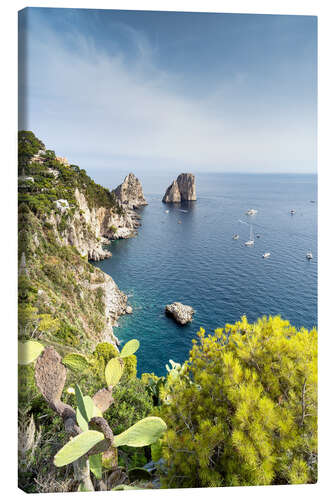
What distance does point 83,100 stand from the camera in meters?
4.27

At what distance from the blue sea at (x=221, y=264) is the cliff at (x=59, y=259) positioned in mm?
1333

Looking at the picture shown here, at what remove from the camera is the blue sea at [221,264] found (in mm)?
4621

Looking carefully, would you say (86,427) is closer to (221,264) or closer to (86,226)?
(221,264)

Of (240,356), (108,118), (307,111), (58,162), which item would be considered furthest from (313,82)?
(58,162)

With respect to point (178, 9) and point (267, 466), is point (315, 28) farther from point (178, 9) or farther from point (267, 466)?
point (267, 466)

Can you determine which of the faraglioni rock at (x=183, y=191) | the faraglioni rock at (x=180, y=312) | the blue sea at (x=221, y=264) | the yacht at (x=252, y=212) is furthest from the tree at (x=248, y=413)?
the faraglioni rock at (x=180, y=312)

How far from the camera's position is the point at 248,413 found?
2.57m

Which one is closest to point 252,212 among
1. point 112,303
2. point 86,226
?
point 112,303

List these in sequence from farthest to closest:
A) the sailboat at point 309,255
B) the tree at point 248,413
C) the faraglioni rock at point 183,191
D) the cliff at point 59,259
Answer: the faraglioni rock at point 183,191 < the sailboat at point 309,255 < the cliff at point 59,259 < the tree at point 248,413

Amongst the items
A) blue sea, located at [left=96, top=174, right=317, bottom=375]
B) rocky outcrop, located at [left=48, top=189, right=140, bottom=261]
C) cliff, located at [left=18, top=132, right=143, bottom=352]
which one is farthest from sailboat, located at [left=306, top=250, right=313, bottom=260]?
rocky outcrop, located at [left=48, top=189, right=140, bottom=261]

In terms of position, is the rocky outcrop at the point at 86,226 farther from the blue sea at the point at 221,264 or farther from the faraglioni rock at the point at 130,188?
the blue sea at the point at 221,264

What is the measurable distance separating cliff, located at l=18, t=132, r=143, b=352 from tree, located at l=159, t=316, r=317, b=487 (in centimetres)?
191

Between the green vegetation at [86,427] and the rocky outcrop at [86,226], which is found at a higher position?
the rocky outcrop at [86,226]
